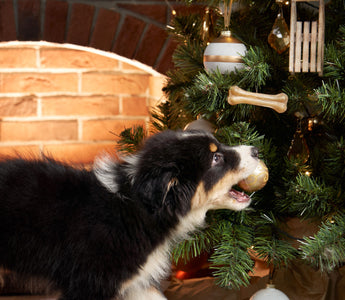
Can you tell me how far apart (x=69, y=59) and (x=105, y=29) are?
494mm

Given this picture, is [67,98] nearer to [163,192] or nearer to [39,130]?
[39,130]

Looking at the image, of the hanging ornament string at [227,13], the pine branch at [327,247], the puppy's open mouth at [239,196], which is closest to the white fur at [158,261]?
the puppy's open mouth at [239,196]

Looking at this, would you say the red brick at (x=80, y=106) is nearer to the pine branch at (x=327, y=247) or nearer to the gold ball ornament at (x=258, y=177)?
the gold ball ornament at (x=258, y=177)

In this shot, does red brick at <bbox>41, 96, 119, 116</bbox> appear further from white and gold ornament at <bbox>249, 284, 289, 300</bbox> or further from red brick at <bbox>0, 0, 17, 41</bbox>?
white and gold ornament at <bbox>249, 284, 289, 300</bbox>

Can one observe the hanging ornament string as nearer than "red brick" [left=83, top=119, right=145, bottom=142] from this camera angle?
Yes

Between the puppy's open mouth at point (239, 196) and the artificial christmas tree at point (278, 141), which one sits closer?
the artificial christmas tree at point (278, 141)

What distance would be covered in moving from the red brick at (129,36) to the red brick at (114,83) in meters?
0.45

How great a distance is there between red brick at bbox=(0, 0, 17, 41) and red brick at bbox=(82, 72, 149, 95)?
61 cm

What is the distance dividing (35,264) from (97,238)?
22cm

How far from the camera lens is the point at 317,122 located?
64.2 inches

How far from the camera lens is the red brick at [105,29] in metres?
2.53

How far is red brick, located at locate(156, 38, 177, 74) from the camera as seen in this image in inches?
103

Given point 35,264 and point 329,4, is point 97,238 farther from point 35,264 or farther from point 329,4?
point 329,4

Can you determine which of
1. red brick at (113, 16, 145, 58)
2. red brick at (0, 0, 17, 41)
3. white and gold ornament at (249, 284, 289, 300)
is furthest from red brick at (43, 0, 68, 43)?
white and gold ornament at (249, 284, 289, 300)
